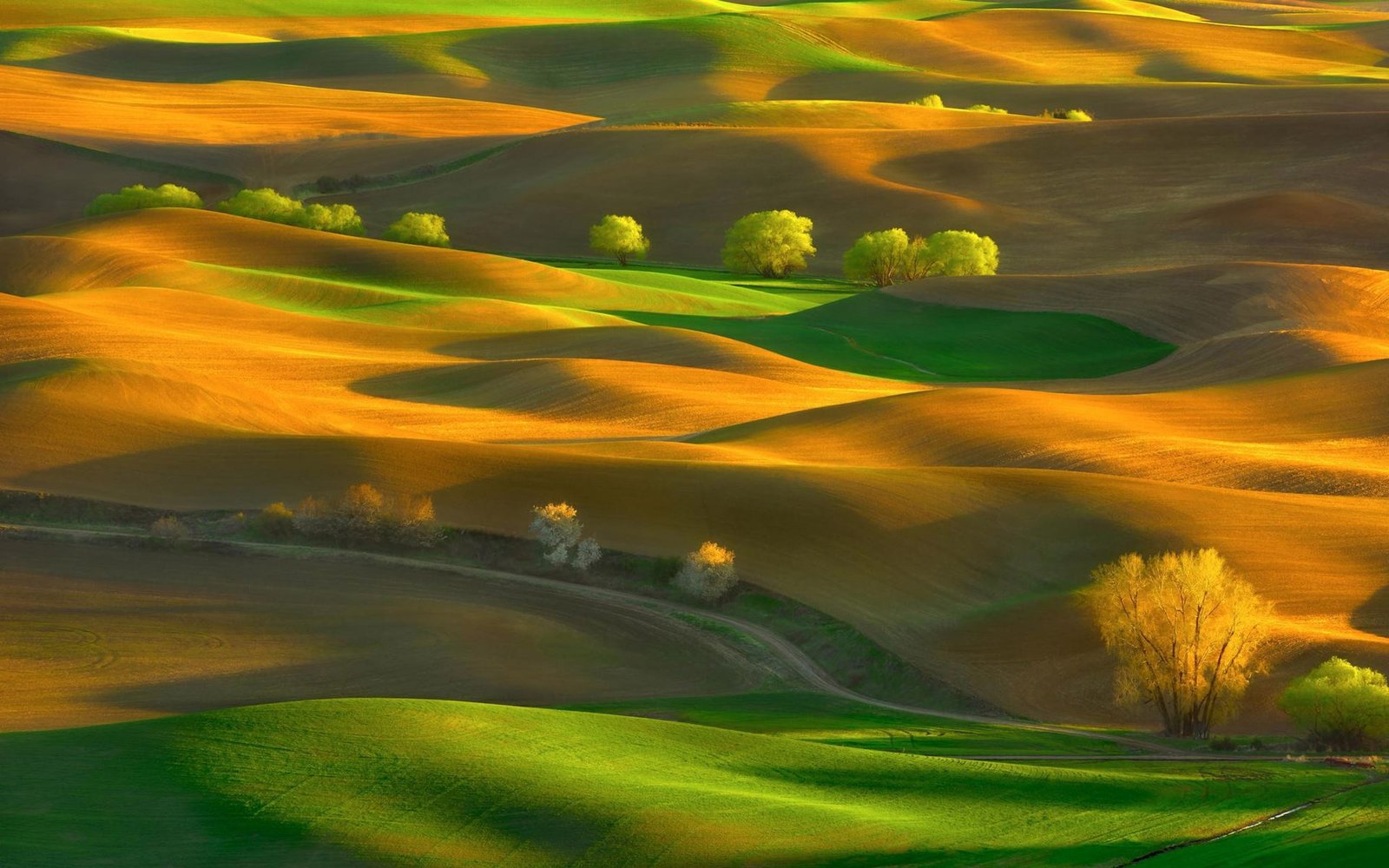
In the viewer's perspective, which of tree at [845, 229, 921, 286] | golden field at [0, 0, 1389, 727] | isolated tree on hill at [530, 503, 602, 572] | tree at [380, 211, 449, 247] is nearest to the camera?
golden field at [0, 0, 1389, 727]

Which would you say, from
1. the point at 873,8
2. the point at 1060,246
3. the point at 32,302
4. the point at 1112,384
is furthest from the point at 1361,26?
the point at 32,302

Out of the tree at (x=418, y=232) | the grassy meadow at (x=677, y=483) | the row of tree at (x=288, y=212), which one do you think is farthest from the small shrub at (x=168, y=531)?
the tree at (x=418, y=232)

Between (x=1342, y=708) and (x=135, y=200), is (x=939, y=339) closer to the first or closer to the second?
(x=1342, y=708)

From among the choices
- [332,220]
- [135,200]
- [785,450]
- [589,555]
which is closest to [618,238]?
[332,220]

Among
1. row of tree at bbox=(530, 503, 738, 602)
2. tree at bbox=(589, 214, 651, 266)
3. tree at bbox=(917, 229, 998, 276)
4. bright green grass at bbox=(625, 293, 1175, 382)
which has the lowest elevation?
row of tree at bbox=(530, 503, 738, 602)

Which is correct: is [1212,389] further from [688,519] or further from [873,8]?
[873,8]

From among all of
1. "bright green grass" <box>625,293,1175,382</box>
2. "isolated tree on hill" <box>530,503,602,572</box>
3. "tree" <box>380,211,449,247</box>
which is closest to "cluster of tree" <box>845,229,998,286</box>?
"bright green grass" <box>625,293,1175,382</box>

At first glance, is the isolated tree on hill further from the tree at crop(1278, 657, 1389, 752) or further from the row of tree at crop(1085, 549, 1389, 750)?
the tree at crop(1278, 657, 1389, 752)

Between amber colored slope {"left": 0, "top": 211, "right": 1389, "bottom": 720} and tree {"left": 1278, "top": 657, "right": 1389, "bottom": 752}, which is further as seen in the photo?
amber colored slope {"left": 0, "top": 211, "right": 1389, "bottom": 720}

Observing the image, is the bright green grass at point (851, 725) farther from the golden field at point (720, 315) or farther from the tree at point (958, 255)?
the tree at point (958, 255)
